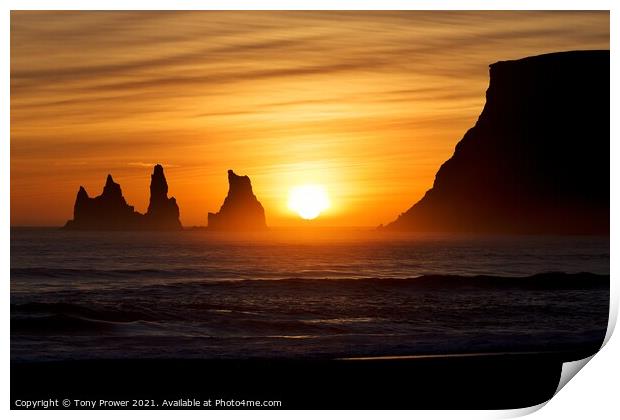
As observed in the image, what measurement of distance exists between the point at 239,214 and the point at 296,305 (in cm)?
876

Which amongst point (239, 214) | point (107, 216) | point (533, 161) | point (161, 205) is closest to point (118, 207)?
point (107, 216)

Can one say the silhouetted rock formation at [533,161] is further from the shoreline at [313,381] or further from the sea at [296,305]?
the shoreline at [313,381]

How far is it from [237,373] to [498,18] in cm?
314

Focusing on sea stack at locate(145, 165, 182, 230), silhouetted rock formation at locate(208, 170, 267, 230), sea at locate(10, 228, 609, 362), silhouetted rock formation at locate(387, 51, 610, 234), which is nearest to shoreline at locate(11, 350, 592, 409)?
sea at locate(10, 228, 609, 362)

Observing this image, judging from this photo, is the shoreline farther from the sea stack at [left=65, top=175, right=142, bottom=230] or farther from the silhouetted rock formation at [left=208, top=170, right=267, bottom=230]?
the sea stack at [left=65, top=175, right=142, bottom=230]

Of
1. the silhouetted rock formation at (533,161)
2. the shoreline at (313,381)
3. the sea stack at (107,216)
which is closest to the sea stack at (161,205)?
the sea stack at (107,216)

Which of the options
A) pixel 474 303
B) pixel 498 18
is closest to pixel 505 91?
pixel 474 303

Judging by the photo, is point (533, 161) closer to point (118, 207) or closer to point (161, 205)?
point (161, 205)

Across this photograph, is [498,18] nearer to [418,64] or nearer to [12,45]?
[418,64]

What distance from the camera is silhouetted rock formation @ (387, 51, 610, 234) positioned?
9.96 meters

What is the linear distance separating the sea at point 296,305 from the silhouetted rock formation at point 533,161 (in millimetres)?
782

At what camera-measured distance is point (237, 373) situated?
625cm
